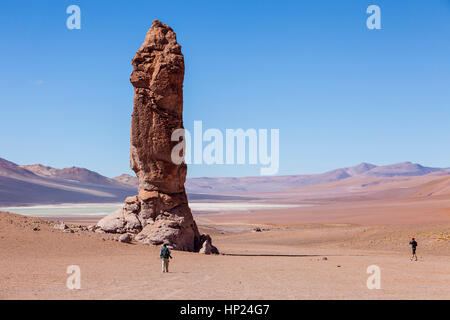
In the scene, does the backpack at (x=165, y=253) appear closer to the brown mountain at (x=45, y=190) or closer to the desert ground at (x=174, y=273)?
the desert ground at (x=174, y=273)

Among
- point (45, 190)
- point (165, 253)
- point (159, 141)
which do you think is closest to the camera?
point (165, 253)

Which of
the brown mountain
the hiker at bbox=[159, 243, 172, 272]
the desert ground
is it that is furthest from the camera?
the brown mountain

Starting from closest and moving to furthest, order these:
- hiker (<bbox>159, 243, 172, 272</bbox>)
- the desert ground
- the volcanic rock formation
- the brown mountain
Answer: the desert ground → hiker (<bbox>159, 243, 172, 272</bbox>) → the volcanic rock formation → the brown mountain

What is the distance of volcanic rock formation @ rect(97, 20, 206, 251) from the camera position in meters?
21.5

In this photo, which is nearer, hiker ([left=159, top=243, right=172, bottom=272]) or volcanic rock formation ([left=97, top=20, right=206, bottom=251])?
hiker ([left=159, top=243, right=172, bottom=272])

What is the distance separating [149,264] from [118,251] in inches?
98.6

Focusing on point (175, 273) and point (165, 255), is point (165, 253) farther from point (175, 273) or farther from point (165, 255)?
point (175, 273)

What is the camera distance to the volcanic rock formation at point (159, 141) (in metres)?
21.5

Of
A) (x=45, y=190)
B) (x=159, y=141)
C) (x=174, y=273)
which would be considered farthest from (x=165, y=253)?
(x=45, y=190)

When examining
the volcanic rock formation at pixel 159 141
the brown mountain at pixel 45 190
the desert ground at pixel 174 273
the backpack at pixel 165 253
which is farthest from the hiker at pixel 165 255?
the brown mountain at pixel 45 190

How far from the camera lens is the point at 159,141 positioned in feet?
70.9

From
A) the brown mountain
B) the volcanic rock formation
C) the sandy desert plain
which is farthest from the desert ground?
the brown mountain

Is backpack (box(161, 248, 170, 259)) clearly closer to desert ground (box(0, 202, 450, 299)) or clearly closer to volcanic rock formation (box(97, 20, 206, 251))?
desert ground (box(0, 202, 450, 299))
